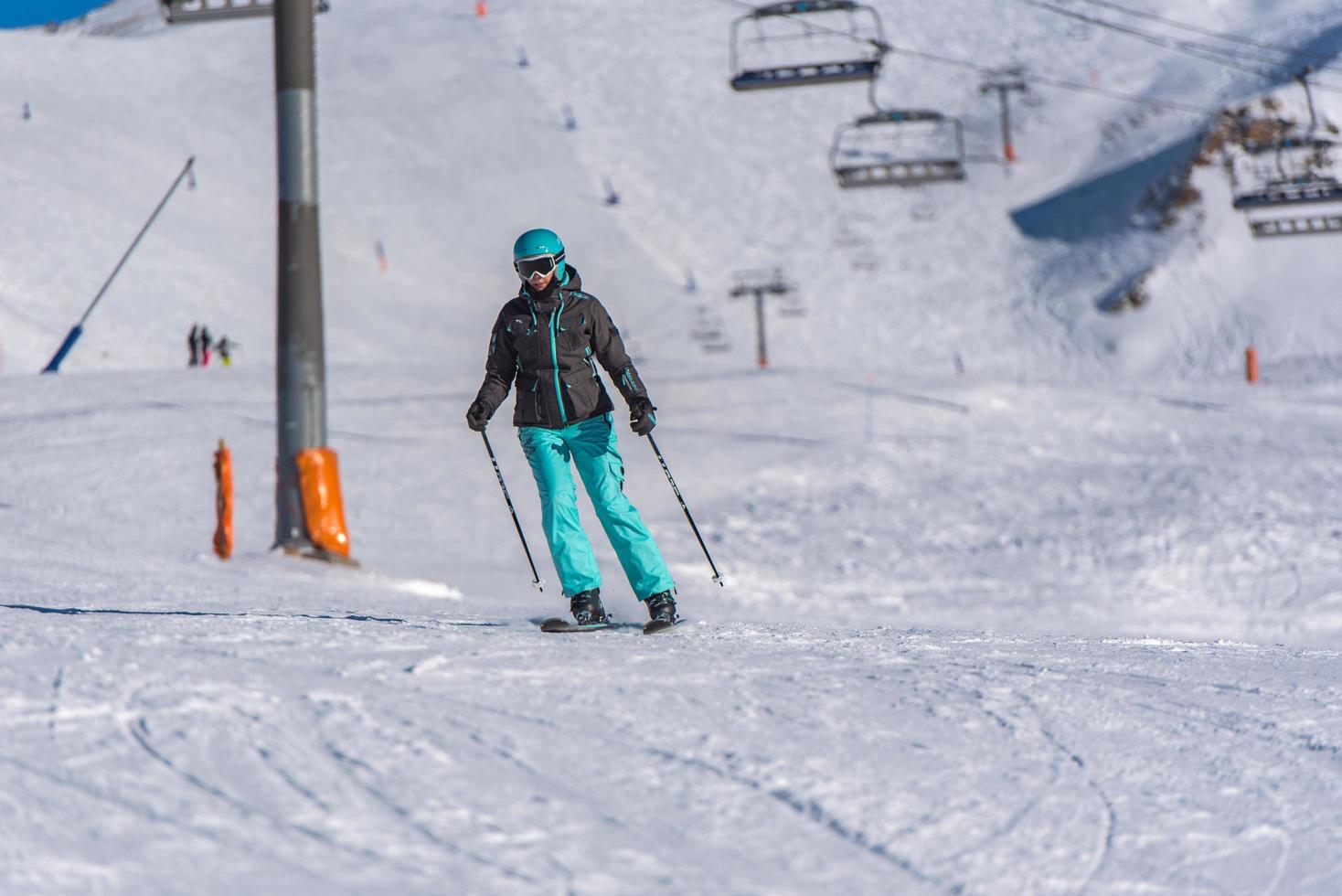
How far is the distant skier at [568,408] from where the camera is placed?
18.1 ft

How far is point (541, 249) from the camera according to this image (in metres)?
5.43

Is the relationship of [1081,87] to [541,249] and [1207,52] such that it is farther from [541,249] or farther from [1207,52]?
[541,249]

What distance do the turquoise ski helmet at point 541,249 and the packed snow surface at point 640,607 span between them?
1381 millimetres

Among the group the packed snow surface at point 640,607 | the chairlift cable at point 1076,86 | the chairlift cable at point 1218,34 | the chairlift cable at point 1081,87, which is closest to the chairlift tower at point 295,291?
the packed snow surface at point 640,607

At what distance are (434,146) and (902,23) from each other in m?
26.2

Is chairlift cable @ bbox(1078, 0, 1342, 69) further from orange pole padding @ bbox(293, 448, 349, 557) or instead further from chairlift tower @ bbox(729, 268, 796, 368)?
orange pole padding @ bbox(293, 448, 349, 557)

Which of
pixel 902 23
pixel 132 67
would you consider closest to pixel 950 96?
pixel 902 23

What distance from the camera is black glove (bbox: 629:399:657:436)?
18.3 feet

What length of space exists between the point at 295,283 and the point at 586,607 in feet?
19.1

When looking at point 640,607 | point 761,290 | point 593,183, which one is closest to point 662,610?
point 640,607

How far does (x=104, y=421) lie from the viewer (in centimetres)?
1587

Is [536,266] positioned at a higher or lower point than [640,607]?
higher

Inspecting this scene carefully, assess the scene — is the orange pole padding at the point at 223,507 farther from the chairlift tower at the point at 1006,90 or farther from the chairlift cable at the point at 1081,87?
the chairlift cable at the point at 1081,87

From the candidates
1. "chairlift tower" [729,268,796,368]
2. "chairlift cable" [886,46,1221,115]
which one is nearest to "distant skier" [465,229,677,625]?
"chairlift tower" [729,268,796,368]
